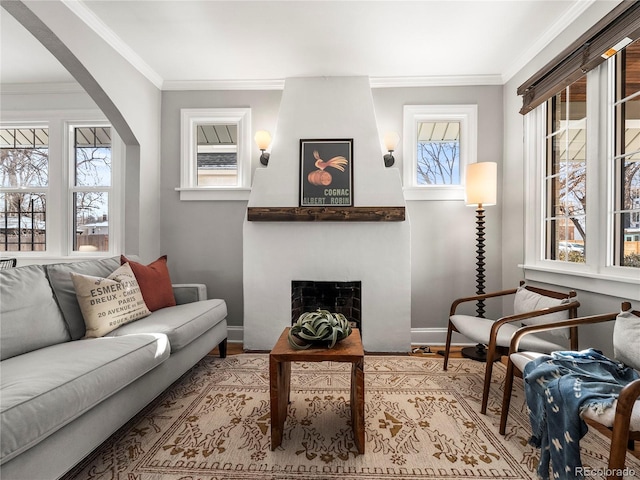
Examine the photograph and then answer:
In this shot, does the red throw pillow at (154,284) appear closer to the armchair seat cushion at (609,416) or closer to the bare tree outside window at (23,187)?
the bare tree outside window at (23,187)

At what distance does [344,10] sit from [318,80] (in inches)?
36.1

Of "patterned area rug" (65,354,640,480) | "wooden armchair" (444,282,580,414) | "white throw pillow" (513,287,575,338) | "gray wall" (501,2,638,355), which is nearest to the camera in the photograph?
"patterned area rug" (65,354,640,480)

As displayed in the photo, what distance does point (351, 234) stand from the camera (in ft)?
10.3

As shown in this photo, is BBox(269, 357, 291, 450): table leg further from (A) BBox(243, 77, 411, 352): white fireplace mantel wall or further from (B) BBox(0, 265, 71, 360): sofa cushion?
(A) BBox(243, 77, 411, 352): white fireplace mantel wall

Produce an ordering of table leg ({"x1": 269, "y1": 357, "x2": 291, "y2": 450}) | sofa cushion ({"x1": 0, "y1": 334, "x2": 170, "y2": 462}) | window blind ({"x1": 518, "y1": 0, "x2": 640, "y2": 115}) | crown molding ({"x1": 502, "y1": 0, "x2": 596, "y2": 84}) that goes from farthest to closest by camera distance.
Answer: crown molding ({"x1": 502, "y1": 0, "x2": 596, "y2": 84}) < window blind ({"x1": 518, "y1": 0, "x2": 640, "y2": 115}) < table leg ({"x1": 269, "y1": 357, "x2": 291, "y2": 450}) < sofa cushion ({"x1": 0, "y1": 334, "x2": 170, "y2": 462})

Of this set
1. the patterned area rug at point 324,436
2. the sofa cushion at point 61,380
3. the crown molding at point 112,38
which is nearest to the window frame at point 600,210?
the patterned area rug at point 324,436

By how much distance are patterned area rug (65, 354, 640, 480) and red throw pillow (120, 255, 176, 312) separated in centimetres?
63

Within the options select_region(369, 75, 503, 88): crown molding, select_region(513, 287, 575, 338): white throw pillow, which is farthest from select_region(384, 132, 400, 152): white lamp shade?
select_region(513, 287, 575, 338): white throw pillow

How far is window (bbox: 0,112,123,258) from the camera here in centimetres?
358

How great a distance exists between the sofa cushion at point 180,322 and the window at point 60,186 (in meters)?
1.68

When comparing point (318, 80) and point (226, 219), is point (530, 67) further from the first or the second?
point (226, 219)

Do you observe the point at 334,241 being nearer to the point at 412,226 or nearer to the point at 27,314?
the point at 412,226

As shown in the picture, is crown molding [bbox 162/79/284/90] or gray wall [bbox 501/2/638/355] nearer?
gray wall [bbox 501/2/638/355]

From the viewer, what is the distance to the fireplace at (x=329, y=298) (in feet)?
A: 10.4
